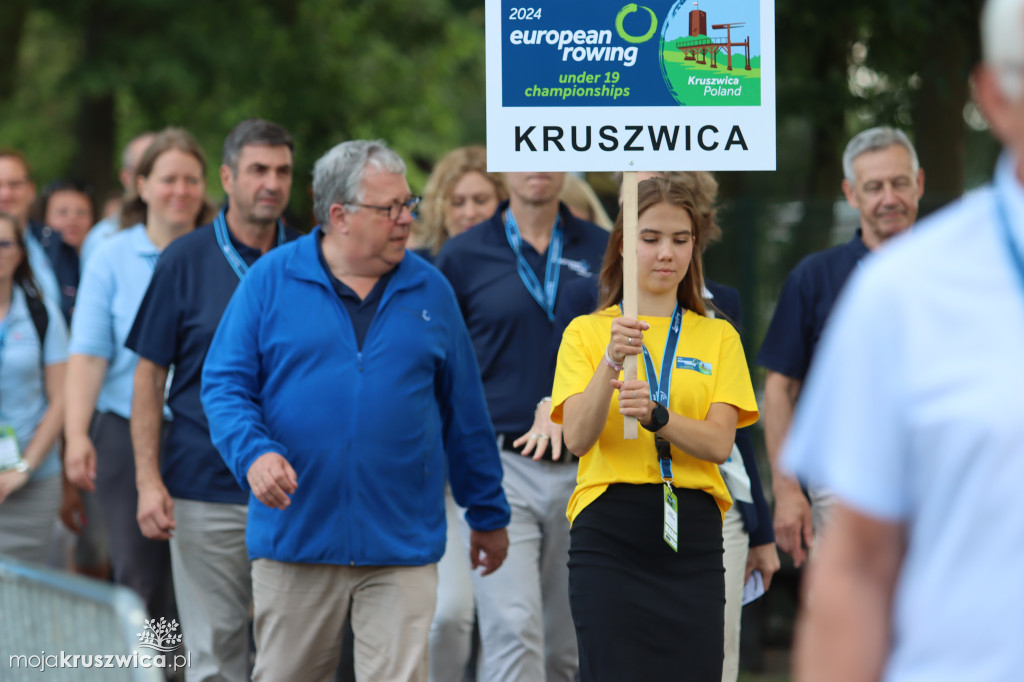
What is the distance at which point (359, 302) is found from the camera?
5.19 m

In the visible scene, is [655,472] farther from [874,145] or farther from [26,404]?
[26,404]

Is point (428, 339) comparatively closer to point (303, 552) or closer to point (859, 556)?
point (303, 552)

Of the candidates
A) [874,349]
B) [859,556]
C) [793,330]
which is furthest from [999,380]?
[793,330]

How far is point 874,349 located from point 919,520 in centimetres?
26

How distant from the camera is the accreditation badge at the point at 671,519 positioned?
181 inches

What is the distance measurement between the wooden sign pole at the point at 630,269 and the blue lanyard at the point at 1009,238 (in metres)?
2.43

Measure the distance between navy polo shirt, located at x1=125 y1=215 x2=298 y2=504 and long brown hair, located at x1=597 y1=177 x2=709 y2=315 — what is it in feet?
6.03

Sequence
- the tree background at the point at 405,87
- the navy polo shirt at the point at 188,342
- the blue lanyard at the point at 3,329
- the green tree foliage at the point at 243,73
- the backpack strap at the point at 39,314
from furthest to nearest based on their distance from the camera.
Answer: the green tree foliage at the point at 243,73 → the tree background at the point at 405,87 → the backpack strap at the point at 39,314 → the blue lanyard at the point at 3,329 → the navy polo shirt at the point at 188,342

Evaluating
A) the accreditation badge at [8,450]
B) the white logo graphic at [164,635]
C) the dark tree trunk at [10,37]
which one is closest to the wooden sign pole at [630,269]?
the white logo graphic at [164,635]

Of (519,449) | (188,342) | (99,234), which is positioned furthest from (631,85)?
(99,234)

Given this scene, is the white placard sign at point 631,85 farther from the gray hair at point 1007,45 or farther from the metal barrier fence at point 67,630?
the gray hair at point 1007,45

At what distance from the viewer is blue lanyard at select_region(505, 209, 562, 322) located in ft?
21.1

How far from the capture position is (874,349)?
2.10m

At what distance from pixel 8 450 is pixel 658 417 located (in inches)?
141
